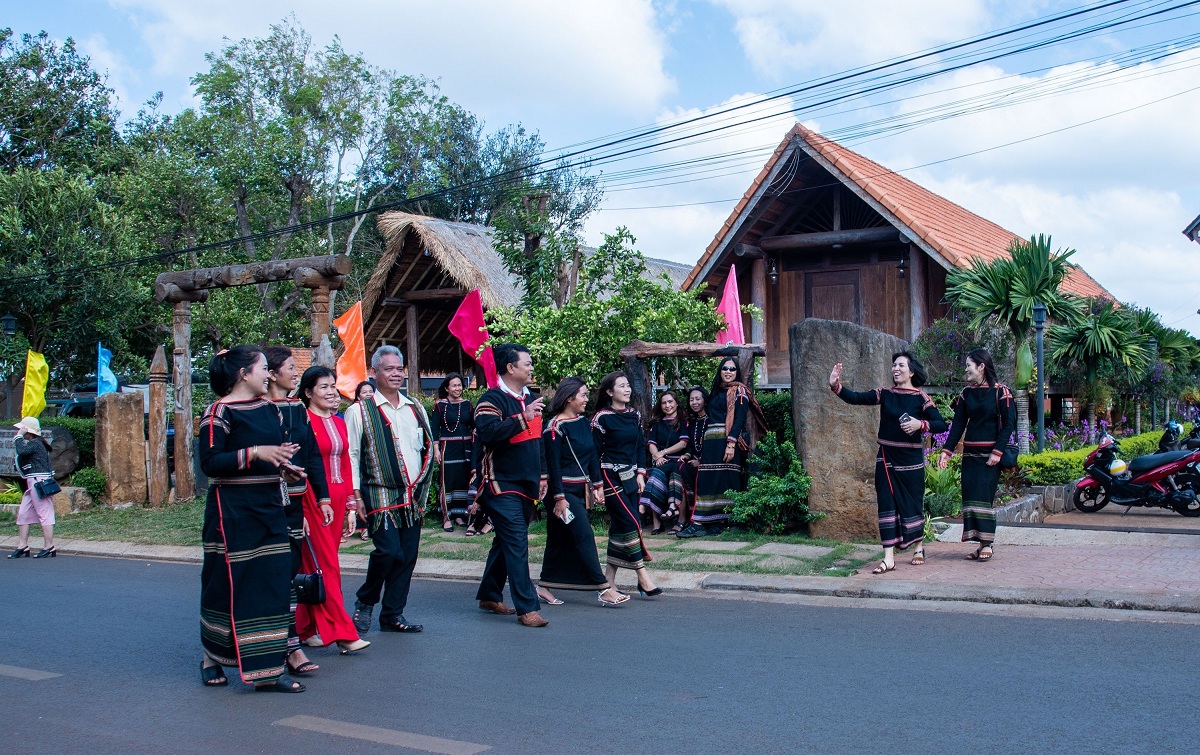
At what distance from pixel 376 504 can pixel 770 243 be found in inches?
508

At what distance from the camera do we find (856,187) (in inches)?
649

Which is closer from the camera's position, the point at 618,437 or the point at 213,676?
the point at 213,676

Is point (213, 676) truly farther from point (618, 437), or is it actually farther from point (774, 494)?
point (774, 494)

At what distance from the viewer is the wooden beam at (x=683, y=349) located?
11000 millimetres

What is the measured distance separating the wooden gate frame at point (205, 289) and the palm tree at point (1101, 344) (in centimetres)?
1035

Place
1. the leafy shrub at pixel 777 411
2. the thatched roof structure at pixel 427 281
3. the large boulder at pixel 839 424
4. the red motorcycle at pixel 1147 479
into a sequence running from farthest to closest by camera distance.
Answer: the thatched roof structure at pixel 427 281 → the red motorcycle at pixel 1147 479 → the leafy shrub at pixel 777 411 → the large boulder at pixel 839 424

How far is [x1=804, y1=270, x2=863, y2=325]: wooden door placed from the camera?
18609mm

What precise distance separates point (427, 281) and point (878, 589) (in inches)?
674

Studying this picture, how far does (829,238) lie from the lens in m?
18.0

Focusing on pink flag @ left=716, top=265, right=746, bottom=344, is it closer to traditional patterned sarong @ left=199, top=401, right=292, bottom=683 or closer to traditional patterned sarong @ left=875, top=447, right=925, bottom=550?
traditional patterned sarong @ left=875, top=447, right=925, bottom=550

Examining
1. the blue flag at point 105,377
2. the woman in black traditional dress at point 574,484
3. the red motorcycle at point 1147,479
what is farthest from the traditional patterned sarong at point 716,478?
the blue flag at point 105,377

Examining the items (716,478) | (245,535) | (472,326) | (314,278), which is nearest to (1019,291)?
(716,478)

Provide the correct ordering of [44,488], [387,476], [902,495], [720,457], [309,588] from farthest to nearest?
[44,488], [720,457], [902,495], [387,476], [309,588]

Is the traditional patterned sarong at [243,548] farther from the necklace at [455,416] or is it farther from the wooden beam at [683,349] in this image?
the necklace at [455,416]
